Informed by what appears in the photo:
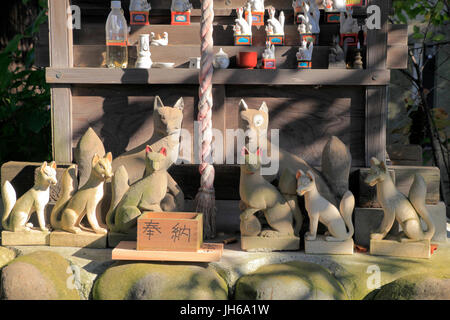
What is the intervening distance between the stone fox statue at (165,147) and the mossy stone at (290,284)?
0.84 metres

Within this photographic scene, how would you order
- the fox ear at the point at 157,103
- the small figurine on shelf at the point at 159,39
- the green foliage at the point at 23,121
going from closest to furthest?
the fox ear at the point at 157,103 → the small figurine on shelf at the point at 159,39 → the green foliage at the point at 23,121

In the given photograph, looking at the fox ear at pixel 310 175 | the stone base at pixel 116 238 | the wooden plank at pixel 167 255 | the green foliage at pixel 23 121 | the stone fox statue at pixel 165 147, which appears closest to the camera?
the wooden plank at pixel 167 255

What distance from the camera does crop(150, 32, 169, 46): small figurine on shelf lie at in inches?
175

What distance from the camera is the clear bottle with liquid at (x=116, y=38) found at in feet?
14.4

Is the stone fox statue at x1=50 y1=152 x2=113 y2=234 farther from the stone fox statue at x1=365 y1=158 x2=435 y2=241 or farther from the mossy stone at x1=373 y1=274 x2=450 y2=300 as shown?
the mossy stone at x1=373 y1=274 x2=450 y2=300

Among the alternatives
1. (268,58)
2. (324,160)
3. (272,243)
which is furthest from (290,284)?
(268,58)

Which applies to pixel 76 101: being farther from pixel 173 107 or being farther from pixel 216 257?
pixel 216 257

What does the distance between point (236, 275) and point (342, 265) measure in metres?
0.65

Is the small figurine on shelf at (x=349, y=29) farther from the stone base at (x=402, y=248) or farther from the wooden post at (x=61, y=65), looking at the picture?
the wooden post at (x=61, y=65)

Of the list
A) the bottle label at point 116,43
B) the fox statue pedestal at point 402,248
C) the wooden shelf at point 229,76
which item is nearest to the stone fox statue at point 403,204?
the fox statue pedestal at point 402,248

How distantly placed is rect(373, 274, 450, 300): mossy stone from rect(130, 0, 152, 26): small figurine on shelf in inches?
105

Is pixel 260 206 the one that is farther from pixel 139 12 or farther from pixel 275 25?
pixel 139 12

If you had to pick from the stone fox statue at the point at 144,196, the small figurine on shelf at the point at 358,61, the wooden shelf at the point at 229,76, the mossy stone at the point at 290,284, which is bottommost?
the mossy stone at the point at 290,284
